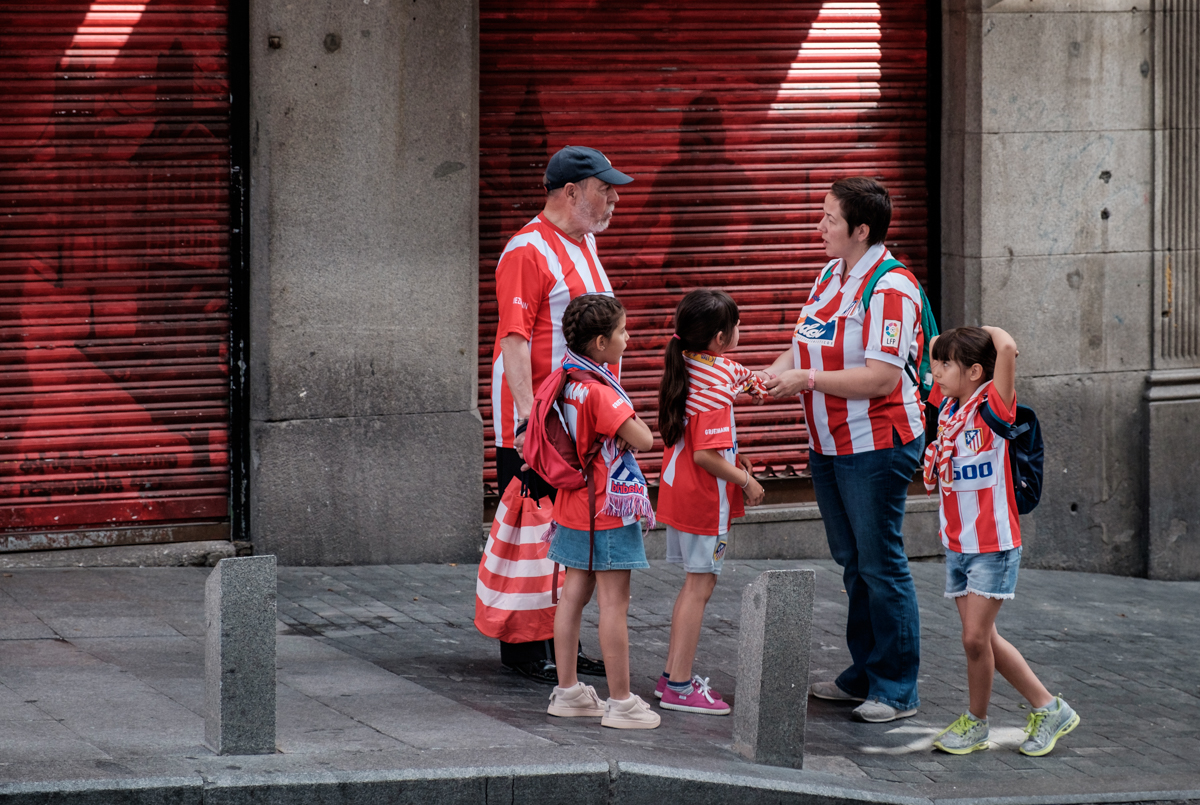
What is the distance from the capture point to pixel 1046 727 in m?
5.47

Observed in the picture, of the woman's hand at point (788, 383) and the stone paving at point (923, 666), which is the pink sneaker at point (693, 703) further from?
the woman's hand at point (788, 383)

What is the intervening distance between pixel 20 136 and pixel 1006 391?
16.1 feet

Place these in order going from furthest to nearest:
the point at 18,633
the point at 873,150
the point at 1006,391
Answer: the point at 873,150 → the point at 18,633 → the point at 1006,391

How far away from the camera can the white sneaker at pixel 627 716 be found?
513 centimetres

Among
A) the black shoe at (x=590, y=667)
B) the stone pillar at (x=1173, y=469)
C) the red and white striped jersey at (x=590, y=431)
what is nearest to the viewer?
the red and white striped jersey at (x=590, y=431)

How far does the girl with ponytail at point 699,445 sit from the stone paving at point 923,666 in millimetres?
539

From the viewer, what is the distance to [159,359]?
754cm

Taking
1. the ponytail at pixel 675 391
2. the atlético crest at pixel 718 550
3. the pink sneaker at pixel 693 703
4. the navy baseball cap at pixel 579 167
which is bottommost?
the pink sneaker at pixel 693 703

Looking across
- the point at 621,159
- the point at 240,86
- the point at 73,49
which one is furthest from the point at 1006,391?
the point at 73,49

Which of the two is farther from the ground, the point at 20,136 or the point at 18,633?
the point at 20,136

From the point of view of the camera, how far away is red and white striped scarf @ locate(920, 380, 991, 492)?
17.4 feet

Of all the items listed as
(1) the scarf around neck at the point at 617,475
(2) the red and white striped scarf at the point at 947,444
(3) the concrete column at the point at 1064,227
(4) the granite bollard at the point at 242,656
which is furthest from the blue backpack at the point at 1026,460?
(3) the concrete column at the point at 1064,227

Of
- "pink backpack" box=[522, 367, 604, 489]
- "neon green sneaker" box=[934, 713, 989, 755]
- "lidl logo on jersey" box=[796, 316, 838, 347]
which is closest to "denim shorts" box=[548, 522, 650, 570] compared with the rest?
"pink backpack" box=[522, 367, 604, 489]

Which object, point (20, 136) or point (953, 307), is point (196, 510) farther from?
point (953, 307)
